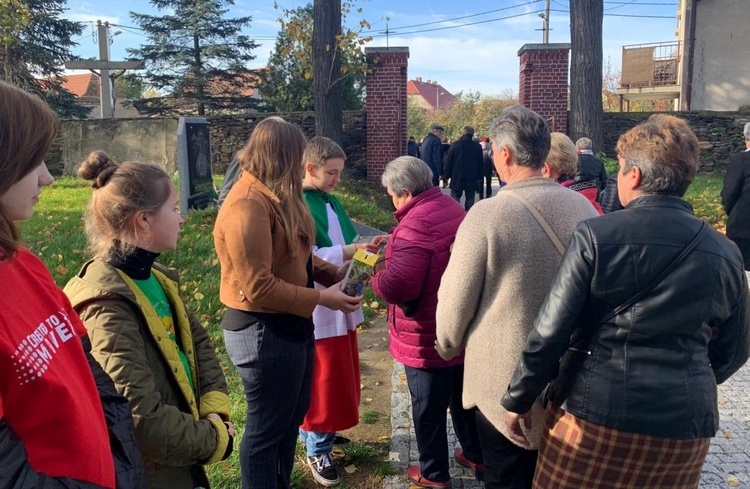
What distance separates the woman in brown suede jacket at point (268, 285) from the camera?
245 centimetres

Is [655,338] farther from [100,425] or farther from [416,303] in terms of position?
[100,425]

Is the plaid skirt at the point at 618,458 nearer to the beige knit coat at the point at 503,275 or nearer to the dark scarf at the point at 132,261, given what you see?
the beige knit coat at the point at 503,275

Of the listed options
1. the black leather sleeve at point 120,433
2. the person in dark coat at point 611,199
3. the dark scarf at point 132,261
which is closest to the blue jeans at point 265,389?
the dark scarf at point 132,261

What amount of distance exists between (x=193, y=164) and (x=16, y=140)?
26.9ft

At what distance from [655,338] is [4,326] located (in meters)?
1.76

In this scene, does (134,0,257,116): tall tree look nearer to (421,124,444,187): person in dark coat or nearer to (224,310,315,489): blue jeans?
(421,124,444,187): person in dark coat

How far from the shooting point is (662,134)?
202cm

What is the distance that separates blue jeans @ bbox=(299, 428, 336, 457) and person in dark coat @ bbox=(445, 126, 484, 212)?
9715 millimetres

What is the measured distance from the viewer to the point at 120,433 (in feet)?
4.84

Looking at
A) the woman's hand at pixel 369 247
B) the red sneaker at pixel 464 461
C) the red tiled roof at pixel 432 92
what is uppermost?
the red tiled roof at pixel 432 92

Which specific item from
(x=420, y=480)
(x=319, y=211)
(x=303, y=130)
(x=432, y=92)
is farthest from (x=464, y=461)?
(x=432, y=92)

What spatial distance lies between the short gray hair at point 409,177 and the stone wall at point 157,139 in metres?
11.1

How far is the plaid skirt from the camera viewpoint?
6.37ft

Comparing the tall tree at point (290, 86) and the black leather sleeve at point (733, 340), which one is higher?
the tall tree at point (290, 86)
